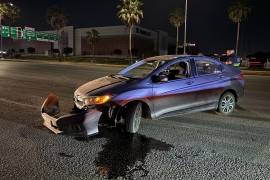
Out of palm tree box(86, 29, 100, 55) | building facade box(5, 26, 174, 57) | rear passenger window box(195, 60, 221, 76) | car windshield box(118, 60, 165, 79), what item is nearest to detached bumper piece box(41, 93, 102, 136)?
car windshield box(118, 60, 165, 79)

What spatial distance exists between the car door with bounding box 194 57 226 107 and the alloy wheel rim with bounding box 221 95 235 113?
14.3 inches

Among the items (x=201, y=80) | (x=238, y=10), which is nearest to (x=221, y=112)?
(x=201, y=80)

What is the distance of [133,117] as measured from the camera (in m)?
6.46

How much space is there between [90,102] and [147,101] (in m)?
1.15

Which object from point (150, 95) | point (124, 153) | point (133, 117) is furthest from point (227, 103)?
point (124, 153)

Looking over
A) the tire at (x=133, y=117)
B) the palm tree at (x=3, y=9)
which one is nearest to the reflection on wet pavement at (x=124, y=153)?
the tire at (x=133, y=117)

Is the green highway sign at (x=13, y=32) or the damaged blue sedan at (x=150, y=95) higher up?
the green highway sign at (x=13, y=32)

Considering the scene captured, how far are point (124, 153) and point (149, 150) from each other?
47 cm

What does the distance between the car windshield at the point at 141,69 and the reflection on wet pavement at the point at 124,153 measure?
1.35m

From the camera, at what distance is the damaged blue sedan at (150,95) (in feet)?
20.3

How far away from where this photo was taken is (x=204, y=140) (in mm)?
6355

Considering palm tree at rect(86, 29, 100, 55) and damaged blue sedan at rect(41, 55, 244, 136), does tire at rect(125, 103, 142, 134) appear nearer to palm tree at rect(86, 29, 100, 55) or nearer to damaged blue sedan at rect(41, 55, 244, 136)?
damaged blue sedan at rect(41, 55, 244, 136)

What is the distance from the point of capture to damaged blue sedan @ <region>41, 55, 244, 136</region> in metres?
6.20

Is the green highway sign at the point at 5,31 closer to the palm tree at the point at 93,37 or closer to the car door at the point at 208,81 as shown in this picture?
the palm tree at the point at 93,37
